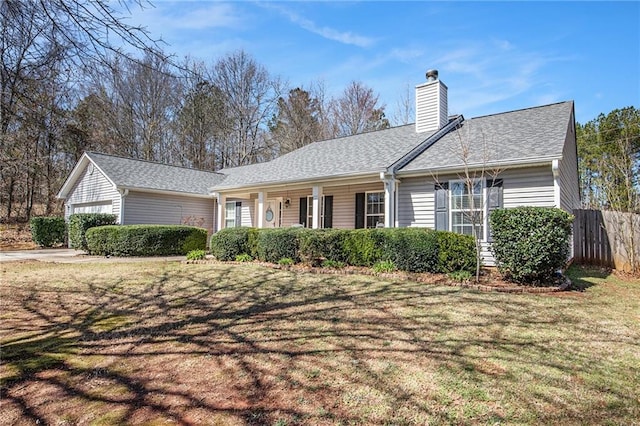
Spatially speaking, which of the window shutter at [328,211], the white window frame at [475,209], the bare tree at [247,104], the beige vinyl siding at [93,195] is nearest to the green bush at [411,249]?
the white window frame at [475,209]

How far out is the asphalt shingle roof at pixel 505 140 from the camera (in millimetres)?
8812

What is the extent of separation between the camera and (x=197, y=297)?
19.4 ft

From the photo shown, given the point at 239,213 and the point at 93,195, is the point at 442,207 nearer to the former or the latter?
the point at 239,213

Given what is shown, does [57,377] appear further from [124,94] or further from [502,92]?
[124,94]

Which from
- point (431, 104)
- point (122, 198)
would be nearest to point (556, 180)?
point (431, 104)

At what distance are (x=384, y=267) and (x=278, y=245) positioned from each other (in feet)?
9.99

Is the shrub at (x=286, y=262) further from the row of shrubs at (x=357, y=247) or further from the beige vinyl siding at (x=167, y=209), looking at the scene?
the beige vinyl siding at (x=167, y=209)

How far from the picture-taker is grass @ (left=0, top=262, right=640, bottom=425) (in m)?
2.56

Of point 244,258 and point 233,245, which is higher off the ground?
point 233,245

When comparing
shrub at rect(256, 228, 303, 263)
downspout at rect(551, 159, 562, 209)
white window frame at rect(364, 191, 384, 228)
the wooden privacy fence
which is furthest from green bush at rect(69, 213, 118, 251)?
the wooden privacy fence

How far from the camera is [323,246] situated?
8.84m

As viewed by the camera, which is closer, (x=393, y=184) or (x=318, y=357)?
(x=318, y=357)

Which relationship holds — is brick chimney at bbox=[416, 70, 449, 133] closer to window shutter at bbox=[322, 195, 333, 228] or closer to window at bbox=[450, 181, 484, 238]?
window at bbox=[450, 181, 484, 238]

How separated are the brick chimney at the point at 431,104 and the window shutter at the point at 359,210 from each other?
3463 millimetres
